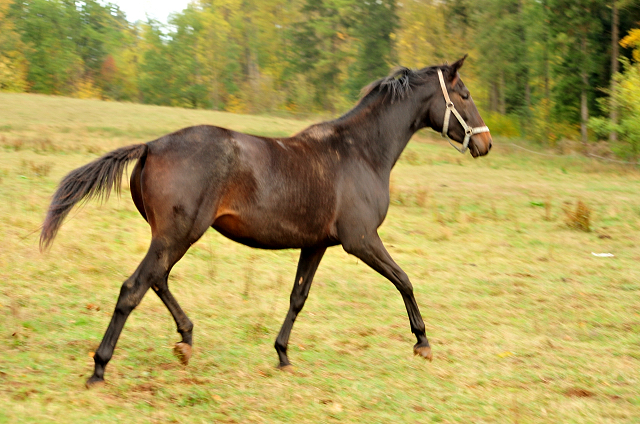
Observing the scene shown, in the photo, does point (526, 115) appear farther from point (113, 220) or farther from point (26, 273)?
point (26, 273)

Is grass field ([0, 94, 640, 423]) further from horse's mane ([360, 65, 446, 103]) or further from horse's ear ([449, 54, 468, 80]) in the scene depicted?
horse's ear ([449, 54, 468, 80])

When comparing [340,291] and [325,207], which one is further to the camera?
[340,291]

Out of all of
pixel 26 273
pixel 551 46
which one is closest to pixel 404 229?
pixel 26 273

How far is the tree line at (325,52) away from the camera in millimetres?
33750

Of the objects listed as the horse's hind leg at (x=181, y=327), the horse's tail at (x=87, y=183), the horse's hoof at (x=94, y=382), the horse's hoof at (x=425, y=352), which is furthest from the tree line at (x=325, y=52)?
the horse's hoof at (x=94, y=382)

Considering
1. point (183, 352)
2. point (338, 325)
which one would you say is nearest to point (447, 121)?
point (338, 325)

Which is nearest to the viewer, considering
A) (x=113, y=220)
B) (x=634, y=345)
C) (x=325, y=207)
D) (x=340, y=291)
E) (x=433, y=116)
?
(x=325, y=207)

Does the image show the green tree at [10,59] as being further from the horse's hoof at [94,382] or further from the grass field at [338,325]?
the horse's hoof at [94,382]

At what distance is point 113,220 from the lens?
10.1 metres

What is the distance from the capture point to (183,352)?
5.30 m

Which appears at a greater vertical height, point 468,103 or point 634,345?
point 468,103

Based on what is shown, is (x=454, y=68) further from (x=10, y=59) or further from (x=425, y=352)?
Answer: (x=10, y=59)

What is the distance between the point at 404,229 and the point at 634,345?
20.1ft

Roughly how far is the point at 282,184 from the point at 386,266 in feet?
3.95
